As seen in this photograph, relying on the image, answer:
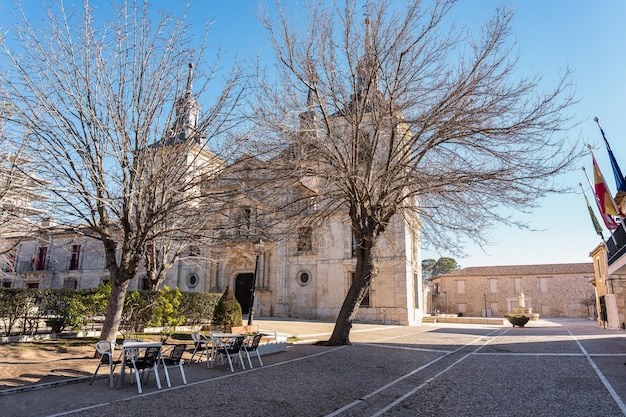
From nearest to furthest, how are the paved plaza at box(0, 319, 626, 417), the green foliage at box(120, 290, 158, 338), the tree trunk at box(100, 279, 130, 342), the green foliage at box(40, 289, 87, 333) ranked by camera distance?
the paved plaza at box(0, 319, 626, 417) → the tree trunk at box(100, 279, 130, 342) → the green foliage at box(40, 289, 87, 333) → the green foliage at box(120, 290, 158, 338)

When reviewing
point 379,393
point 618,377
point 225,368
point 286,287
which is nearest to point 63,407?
point 225,368

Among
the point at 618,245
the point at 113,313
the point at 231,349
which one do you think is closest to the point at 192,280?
the point at 113,313

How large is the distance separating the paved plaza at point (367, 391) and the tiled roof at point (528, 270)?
113 ft

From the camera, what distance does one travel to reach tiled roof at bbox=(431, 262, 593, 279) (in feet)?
130

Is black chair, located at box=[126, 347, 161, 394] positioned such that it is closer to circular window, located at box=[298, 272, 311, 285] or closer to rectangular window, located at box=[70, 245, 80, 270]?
circular window, located at box=[298, 272, 311, 285]

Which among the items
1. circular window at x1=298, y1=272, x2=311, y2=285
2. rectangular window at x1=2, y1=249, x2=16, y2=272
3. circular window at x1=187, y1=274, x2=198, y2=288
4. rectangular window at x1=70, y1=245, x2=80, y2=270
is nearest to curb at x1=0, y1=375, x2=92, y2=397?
rectangular window at x1=2, y1=249, x2=16, y2=272

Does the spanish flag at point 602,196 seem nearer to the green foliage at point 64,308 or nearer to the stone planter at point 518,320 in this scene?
the stone planter at point 518,320

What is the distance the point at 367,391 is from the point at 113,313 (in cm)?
529

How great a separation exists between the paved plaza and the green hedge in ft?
13.5

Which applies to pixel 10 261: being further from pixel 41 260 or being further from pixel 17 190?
pixel 17 190

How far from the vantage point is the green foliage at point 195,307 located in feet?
47.5

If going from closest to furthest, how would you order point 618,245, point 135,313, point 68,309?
Result: point 68,309, point 135,313, point 618,245

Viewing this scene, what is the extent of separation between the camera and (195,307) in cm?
1490

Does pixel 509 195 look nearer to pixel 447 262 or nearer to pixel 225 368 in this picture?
pixel 225 368
